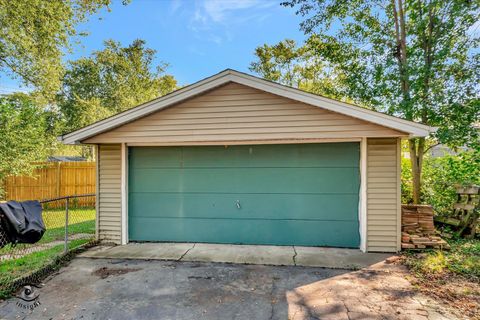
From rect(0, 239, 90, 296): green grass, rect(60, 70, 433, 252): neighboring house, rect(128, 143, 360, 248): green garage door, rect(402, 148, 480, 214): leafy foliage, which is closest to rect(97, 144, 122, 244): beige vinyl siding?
rect(60, 70, 433, 252): neighboring house

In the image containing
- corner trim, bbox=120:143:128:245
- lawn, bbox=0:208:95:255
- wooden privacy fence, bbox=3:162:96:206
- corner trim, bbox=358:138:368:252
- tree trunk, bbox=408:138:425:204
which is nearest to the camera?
corner trim, bbox=358:138:368:252

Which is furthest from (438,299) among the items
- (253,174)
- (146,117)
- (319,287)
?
(146,117)

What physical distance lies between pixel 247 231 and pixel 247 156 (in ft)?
4.90

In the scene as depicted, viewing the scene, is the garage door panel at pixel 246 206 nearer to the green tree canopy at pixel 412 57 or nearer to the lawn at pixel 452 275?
the lawn at pixel 452 275

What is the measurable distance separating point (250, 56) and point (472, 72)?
44.6ft

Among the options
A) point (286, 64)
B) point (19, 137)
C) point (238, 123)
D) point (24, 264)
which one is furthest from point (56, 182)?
point (286, 64)

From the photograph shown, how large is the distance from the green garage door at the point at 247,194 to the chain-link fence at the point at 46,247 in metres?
1.24

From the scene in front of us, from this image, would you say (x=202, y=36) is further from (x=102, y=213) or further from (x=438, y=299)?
(x=438, y=299)

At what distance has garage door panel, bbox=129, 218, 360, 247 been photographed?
518 centimetres

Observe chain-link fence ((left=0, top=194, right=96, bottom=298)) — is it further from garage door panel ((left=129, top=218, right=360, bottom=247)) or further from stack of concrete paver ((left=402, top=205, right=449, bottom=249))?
stack of concrete paver ((left=402, top=205, right=449, bottom=249))

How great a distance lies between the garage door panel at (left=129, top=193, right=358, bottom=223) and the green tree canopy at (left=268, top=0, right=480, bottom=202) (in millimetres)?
3002

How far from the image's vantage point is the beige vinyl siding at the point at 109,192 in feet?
18.2

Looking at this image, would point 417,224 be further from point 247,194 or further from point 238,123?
point 238,123

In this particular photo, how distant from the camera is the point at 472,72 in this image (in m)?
6.11
